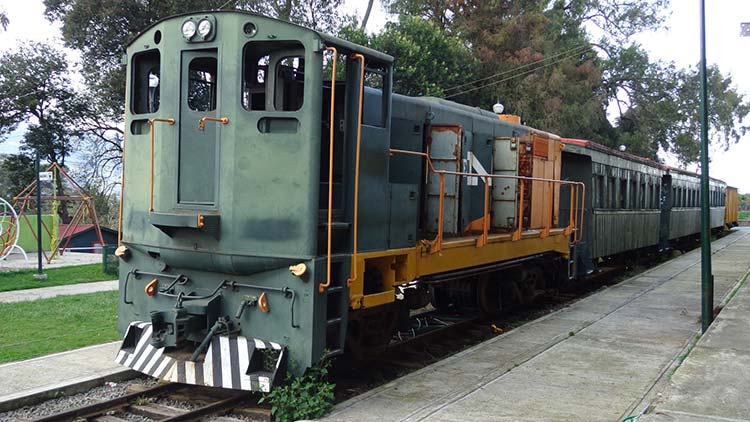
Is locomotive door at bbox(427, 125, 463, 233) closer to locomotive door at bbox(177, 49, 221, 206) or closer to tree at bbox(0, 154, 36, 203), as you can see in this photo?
locomotive door at bbox(177, 49, 221, 206)

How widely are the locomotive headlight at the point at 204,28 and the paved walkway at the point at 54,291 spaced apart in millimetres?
8159

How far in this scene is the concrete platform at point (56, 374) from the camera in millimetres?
5980

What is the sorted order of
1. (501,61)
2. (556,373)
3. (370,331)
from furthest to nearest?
1. (501,61)
2. (556,373)
3. (370,331)

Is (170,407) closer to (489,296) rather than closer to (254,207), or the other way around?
(254,207)

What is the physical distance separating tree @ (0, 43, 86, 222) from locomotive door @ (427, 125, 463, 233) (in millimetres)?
24410

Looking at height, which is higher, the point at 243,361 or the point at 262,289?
the point at 262,289

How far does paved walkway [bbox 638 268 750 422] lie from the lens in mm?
5348

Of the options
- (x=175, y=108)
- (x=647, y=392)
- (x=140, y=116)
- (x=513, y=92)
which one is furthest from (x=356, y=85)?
(x=513, y=92)

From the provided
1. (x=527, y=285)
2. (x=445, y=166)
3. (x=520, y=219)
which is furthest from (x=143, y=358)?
(x=527, y=285)

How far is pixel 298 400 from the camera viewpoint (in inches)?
221

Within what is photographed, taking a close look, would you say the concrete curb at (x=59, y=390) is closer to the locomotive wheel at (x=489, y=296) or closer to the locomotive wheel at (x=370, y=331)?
the locomotive wheel at (x=370, y=331)

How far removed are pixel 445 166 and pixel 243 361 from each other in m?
4.17

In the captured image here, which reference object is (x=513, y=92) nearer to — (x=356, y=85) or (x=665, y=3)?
(x=665, y=3)

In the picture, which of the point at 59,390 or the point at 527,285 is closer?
the point at 59,390
